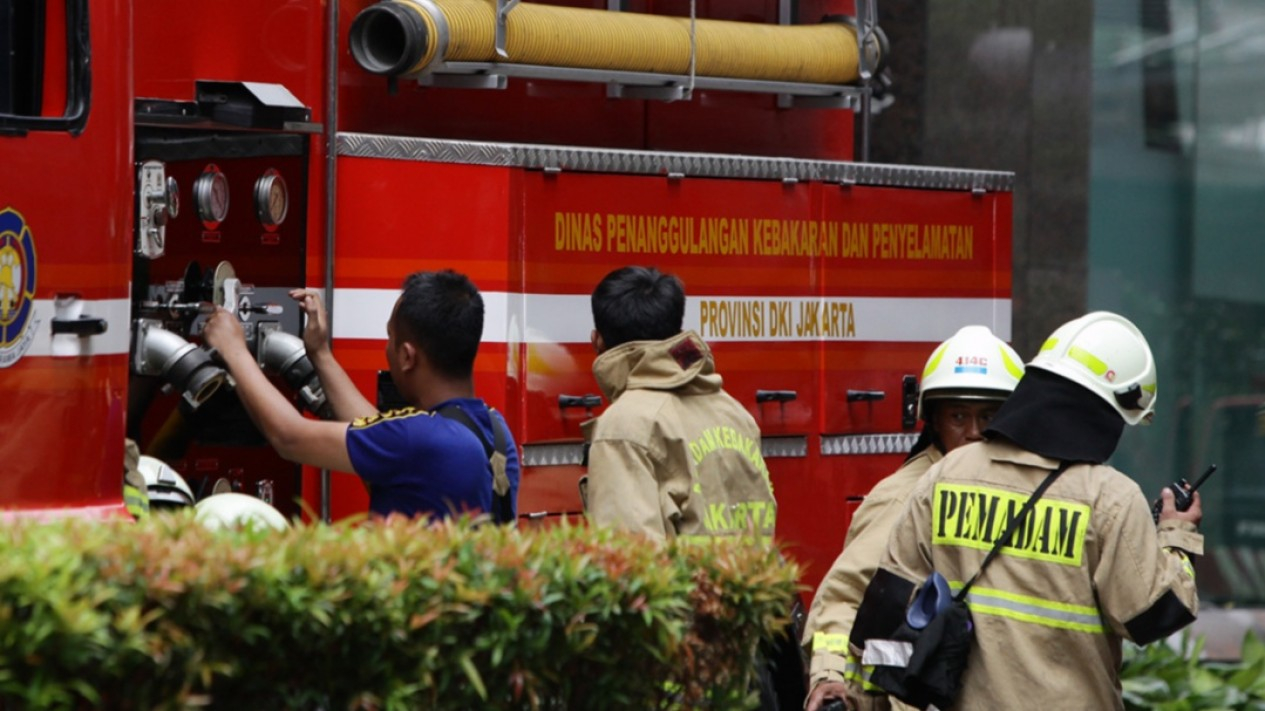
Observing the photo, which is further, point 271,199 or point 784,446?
point 784,446

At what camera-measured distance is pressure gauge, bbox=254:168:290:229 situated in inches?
215

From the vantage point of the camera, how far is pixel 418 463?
13.5 ft

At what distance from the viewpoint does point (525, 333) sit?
5.78 meters

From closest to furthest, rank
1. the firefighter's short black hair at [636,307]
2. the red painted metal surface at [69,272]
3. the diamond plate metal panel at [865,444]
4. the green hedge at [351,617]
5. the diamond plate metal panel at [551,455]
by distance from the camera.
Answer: the green hedge at [351,617]
the red painted metal surface at [69,272]
the firefighter's short black hair at [636,307]
the diamond plate metal panel at [551,455]
the diamond plate metal panel at [865,444]

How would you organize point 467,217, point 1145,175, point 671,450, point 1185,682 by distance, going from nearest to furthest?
point 671,450 < point 467,217 < point 1185,682 < point 1145,175

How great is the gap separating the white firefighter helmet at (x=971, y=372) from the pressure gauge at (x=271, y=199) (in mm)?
1921

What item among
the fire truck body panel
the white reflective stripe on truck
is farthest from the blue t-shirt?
the fire truck body panel

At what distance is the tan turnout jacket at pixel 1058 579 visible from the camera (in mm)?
3924

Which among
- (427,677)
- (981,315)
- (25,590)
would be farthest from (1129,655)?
(25,590)

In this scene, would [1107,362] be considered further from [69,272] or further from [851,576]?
[69,272]

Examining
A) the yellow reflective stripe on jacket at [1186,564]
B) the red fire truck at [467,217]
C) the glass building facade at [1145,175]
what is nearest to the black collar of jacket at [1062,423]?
the yellow reflective stripe on jacket at [1186,564]

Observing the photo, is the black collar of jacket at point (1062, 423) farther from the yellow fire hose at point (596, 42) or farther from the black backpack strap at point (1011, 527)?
the yellow fire hose at point (596, 42)

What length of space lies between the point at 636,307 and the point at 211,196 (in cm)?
136

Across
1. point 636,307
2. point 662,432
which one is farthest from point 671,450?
point 636,307
